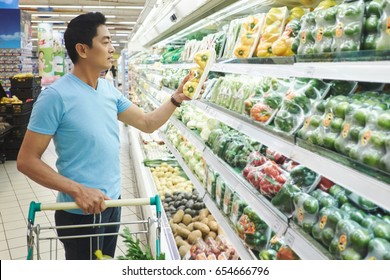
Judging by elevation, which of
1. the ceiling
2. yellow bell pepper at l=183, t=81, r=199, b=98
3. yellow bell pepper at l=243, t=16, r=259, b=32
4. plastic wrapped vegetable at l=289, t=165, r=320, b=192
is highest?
the ceiling

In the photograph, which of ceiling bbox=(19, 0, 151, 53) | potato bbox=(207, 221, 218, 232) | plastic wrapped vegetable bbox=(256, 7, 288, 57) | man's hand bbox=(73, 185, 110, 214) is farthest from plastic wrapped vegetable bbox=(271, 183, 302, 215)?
ceiling bbox=(19, 0, 151, 53)

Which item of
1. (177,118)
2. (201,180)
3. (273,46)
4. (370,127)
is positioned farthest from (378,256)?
(177,118)

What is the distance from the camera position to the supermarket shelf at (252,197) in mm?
1516

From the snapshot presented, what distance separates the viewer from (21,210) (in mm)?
4609

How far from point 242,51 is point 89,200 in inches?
43.1

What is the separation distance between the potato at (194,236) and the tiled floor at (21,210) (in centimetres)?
90

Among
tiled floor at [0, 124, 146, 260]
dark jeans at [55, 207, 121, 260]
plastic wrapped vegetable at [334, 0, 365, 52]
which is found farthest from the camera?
tiled floor at [0, 124, 146, 260]

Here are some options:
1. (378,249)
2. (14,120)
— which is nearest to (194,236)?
(378,249)

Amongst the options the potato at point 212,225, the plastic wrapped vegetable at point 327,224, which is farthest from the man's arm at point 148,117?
the plastic wrapped vegetable at point 327,224

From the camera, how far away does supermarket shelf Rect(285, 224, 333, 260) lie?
1.25 metres

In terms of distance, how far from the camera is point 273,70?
5.22ft

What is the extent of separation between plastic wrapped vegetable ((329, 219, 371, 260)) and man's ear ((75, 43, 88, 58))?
1475 mm

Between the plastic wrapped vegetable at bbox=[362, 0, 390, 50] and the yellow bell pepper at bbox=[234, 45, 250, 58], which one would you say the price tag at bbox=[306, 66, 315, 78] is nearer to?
the plastic wrapped vegetable at bbox=[362, 0, 390, 50]

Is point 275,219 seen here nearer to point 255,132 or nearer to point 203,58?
point 255,132
